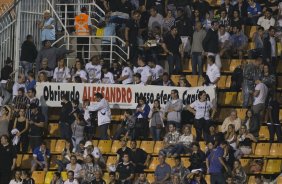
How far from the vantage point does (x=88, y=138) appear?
3894 cm

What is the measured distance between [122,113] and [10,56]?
3.72 meters

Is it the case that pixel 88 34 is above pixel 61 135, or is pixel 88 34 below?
above

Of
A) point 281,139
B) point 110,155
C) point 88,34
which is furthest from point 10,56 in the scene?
point 281,139

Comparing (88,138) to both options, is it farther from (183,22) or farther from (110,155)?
(183,22)

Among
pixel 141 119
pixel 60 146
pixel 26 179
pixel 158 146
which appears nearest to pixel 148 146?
pixel 158 146

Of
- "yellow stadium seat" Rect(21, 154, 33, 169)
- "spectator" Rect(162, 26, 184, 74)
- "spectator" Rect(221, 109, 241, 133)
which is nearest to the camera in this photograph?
"spectator" Rect(221, 109, 241, 133)

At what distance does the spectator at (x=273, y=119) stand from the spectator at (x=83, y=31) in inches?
225

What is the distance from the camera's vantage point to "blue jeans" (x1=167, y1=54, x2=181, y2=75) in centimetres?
4100

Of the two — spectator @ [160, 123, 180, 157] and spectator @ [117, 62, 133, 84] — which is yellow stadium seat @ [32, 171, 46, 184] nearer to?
spectator @ [160, 123, 180, 157]

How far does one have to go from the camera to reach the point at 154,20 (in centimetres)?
4253

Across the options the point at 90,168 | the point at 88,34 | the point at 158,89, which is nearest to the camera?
the point at 90,168

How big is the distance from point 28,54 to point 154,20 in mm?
3635

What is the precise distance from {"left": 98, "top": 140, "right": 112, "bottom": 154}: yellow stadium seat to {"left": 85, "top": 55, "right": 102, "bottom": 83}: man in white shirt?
6.85 ft

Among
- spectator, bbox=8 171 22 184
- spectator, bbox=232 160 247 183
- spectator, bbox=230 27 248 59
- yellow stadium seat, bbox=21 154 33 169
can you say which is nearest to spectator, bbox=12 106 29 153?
yellow stadium seat, bbox=21 154 33 169
